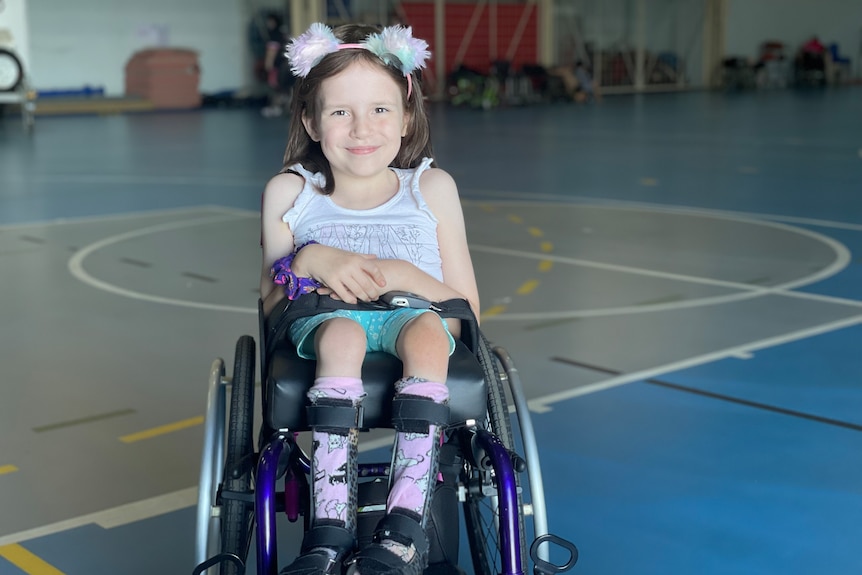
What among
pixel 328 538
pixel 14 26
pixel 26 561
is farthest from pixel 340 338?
pixel 14 26

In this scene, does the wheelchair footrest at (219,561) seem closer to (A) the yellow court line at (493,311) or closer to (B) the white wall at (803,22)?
(A) the yellow court line at (493,311)

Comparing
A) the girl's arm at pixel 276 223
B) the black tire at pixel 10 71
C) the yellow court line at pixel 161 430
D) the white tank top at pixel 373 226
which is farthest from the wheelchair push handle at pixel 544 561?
the black tire at pixel 10 71

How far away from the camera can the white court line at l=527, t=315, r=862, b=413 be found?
3.51 metres

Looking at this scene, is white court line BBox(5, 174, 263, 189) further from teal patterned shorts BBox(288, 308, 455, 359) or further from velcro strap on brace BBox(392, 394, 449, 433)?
velcro strap on brace BBox(392, 394, 449, 433)

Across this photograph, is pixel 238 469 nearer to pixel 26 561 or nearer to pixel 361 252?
pixel 361 252

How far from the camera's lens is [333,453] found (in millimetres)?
1787

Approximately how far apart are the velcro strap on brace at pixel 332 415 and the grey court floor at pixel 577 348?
0.80 meters

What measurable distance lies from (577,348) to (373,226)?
2.07 m

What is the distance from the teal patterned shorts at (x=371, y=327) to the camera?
1.98 meters

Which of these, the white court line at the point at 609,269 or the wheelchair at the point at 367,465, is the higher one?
the wheelchair at the point at 367,465

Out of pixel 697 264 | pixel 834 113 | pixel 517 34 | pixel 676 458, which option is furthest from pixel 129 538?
pixel 517 34

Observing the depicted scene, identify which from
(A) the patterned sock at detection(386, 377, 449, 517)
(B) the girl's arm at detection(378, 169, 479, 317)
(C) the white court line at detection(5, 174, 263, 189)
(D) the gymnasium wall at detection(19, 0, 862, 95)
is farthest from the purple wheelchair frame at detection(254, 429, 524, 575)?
(D) the gymnasium wall at detection(19, 0, 862, 95)

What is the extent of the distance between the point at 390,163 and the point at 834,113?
15.0 metres

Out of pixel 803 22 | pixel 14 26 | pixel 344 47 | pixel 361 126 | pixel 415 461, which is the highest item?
pixel 803 22
